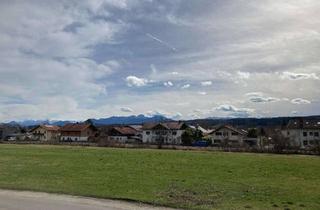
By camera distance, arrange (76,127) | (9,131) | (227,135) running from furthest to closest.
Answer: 1. (9,131)
2. (76,127)
3. (227,135)

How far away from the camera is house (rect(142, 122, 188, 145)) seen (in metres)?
135

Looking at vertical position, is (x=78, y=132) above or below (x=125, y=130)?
below

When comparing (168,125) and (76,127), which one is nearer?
(168,125)

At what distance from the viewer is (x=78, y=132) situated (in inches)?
5733

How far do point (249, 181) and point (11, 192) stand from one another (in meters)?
14.9

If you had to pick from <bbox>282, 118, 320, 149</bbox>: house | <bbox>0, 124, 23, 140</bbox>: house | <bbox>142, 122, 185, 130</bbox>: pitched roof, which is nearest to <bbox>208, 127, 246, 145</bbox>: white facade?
<bbox>142, 122, 185, 130</bbox>: pitched roof

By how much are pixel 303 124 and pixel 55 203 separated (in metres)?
110

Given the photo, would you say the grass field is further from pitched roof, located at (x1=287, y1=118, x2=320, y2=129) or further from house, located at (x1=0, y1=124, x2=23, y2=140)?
house, located at (x1=0, y1=124, x2=23, y2=140)

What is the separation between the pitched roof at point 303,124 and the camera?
117 meters

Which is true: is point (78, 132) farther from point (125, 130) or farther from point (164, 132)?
point (164, 132)

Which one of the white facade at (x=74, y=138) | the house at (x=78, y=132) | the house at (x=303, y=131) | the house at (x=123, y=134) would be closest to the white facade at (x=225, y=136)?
the house at (x=303, y=131)

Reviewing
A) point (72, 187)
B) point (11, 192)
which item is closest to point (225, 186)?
point (72, 187)

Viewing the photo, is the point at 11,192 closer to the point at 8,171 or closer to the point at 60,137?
the point at 8,171

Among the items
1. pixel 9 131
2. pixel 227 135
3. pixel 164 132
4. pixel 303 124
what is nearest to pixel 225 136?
pixel 227 135
